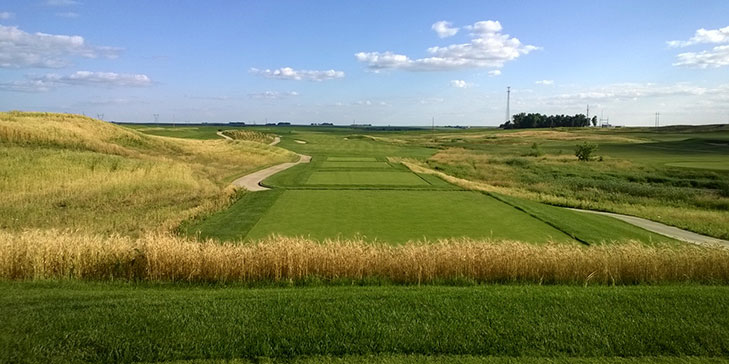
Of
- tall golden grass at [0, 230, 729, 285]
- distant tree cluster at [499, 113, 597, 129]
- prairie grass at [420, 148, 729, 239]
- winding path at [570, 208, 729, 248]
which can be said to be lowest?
winding path at [570, 208, 729, 248]

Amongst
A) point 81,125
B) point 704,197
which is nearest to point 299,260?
point 704,197

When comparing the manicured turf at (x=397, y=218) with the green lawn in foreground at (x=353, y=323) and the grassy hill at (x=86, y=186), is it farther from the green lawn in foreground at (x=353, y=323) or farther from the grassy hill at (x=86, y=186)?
the green lawn in foreground at (x=353, y=323)

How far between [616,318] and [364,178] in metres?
28.1

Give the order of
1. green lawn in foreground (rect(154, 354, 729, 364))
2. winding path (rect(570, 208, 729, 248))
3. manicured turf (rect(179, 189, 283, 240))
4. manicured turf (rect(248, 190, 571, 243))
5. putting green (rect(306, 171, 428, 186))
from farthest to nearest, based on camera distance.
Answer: putting green (rect(306, 171, 428, 186)) < winding path (rect(570, 208, 729, 248)) < manicured turf (rect(248, 190, 571, 243)) < manicured turf (rect(179, 189, 283, 240)) < green lawn in foreground (rect(154, 354, 729, 364))

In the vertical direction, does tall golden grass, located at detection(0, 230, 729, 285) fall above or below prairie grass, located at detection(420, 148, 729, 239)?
above

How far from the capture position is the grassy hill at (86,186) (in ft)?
57.4

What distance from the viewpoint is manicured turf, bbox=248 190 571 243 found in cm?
1563

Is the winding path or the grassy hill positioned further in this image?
the winding path

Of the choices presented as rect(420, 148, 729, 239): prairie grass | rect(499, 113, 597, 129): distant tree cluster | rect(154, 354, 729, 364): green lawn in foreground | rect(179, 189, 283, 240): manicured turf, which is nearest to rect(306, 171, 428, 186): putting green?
rect(420, 148, 729, 239): prairie grass

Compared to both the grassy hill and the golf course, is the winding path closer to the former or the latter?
the golf course

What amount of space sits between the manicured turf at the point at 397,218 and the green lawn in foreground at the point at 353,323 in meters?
4.93

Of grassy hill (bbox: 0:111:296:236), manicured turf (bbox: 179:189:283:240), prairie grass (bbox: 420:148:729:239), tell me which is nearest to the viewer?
manicured turf (bbox: 179:189:283:240)

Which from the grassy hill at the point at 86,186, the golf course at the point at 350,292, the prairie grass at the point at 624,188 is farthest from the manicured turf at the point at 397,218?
the prairie grass at the point at 624,188

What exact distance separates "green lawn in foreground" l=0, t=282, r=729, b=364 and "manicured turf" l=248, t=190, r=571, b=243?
493 centimetres
